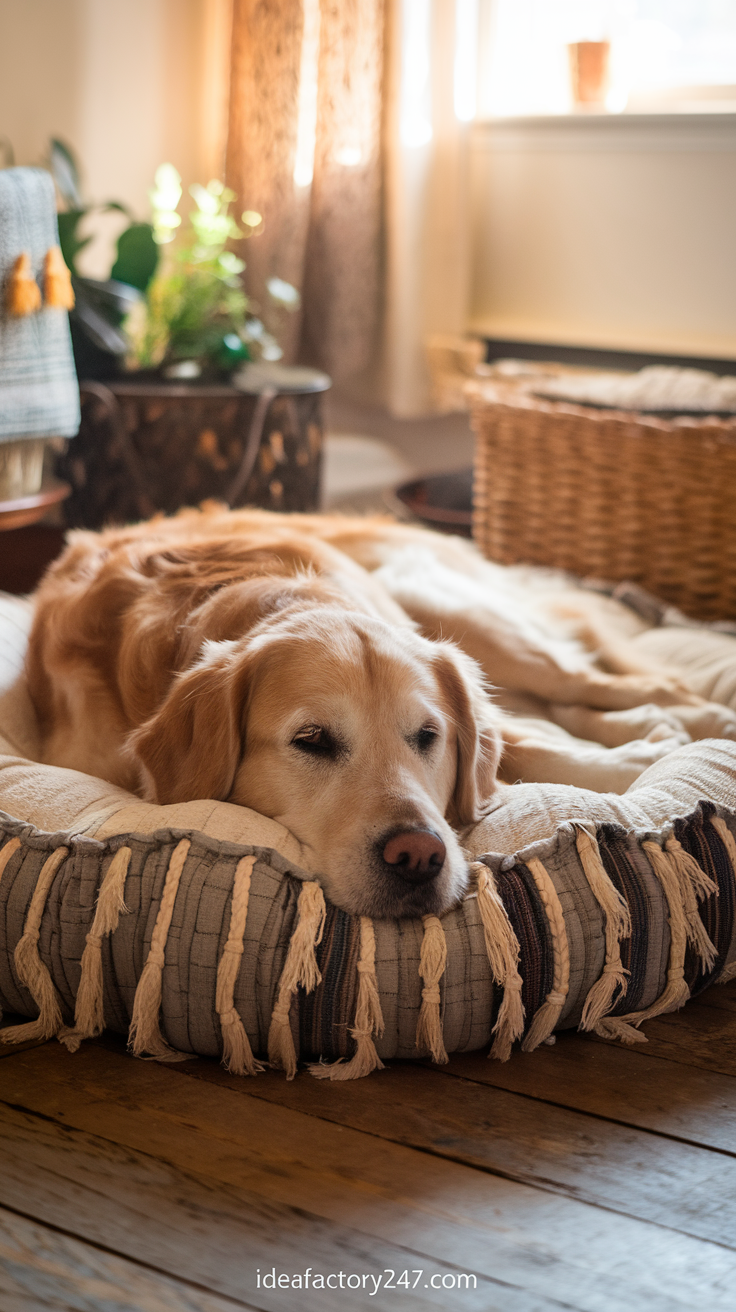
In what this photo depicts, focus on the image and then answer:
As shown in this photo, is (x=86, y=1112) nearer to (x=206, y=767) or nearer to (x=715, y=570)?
(x=206, y=767)

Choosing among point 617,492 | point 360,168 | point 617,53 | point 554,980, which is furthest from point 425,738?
point 617,53

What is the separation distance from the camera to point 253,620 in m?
1.69

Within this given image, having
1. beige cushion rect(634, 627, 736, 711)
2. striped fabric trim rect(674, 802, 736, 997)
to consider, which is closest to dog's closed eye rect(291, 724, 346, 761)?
striped fabric trim rect(674, 802, 736, 997)

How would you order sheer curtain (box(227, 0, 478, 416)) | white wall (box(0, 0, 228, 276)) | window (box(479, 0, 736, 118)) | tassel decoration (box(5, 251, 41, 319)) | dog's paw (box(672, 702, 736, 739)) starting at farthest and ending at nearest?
window (box(479, 0, 736, 118)) < sheer curtain (box(227, 0, 478, 416)) < white wall (box(0, 0, 228, 276)) < tassel decoration (box(5, 251, 41, 319)) < dog's paw (box(672, 702, 736, 739))

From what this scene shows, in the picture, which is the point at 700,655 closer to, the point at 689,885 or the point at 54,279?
the point at 689,885

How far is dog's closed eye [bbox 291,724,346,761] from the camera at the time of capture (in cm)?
146

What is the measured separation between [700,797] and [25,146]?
9.52 ft

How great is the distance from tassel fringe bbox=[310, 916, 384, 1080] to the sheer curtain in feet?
10.3

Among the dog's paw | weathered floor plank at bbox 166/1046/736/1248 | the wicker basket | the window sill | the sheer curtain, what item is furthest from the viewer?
the sheer curtain

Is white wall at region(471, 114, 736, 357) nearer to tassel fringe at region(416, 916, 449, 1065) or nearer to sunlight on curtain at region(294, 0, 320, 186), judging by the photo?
sunlight on curtain at region(294, 0, 320, 186)

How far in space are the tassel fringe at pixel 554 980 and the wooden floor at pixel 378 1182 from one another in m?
0.03

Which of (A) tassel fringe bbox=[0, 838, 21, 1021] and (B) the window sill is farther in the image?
(B) the window sill

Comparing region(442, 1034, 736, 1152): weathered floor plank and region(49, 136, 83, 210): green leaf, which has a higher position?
region(49, 136, 83, 210): green leaf

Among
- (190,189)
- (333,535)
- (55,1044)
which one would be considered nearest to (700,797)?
(55,1044)
